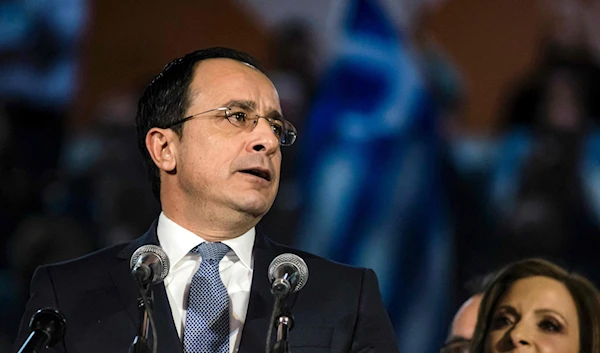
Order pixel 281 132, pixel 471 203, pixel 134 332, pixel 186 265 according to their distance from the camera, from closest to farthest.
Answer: pixel 134 332 → pixel 186 265 → pixel 281 132 → pixel 471 203

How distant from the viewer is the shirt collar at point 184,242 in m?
2.22

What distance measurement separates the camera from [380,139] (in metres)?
4.05

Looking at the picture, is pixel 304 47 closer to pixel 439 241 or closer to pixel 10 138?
pixel 439 241

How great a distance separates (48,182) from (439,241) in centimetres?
188

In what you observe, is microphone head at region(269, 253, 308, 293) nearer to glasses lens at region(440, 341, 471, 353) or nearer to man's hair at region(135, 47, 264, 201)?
man's hair at region(135, 47, 264, 201)

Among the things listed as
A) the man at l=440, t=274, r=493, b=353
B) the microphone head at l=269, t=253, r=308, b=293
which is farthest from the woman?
the microphone head at l=269, t=253, r=308, b=293

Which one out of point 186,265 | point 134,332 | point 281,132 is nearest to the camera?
point 134,332

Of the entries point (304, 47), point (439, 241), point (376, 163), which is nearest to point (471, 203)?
point (439, 241)

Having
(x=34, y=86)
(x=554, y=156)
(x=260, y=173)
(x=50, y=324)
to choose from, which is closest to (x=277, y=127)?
(x=260, y=173)

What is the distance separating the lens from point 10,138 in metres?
4.08

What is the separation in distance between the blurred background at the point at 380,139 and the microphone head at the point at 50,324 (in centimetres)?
225

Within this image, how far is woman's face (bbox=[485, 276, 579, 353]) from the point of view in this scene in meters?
2.33

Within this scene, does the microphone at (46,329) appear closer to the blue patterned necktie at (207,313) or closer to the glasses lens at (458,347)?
the blue patterned necktie at (207,313)

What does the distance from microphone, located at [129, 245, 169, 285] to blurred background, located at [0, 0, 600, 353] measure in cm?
217
